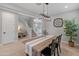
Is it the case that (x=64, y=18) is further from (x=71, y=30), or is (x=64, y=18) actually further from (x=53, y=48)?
(x=53, y=48)

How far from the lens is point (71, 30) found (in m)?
2.54

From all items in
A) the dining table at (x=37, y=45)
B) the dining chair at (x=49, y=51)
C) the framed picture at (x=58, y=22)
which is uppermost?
the framed picture at (x=58, y=22)

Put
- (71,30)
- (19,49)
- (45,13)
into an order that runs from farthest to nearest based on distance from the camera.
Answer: (71,30) → (45,13) → (19,49)

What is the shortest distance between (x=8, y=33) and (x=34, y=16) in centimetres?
69

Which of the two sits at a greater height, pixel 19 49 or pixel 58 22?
pixel 58 22

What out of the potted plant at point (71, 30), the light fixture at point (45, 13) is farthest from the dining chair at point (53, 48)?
the light fixture at point (45, 13)

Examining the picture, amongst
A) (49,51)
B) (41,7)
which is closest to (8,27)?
(41,7)

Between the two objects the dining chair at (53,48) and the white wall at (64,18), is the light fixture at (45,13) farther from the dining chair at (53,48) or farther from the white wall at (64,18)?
the dining chair at (53,48)

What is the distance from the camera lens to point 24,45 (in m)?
2.33

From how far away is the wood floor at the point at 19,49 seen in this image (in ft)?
7.44

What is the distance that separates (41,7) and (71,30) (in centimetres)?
90

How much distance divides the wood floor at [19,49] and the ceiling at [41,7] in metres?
0.66

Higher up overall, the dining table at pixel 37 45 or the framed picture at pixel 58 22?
the framed picture at pixel 58 22

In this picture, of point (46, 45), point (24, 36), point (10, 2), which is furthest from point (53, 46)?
point (10, 2)
